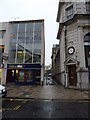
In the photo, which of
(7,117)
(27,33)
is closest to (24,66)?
(27,33)

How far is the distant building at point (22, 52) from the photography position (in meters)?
22.5

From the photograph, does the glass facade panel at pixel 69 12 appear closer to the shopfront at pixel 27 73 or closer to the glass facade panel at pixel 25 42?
the glass facade panel at pixel 25 42

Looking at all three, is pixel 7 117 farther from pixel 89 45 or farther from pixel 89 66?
pixel 89 45

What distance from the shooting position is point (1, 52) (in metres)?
23.8

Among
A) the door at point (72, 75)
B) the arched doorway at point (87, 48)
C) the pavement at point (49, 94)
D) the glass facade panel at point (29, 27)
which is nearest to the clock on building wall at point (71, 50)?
the arched doorway at point (87, 48)

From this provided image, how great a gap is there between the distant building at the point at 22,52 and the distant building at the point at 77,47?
15.5 ft

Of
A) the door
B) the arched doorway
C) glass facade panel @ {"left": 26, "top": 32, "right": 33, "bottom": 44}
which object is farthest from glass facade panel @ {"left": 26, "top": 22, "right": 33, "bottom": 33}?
Answer: the arched doorway

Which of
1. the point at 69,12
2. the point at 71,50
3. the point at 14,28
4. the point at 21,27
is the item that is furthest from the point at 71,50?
the point at 14,28

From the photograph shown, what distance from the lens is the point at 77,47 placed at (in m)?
18.8

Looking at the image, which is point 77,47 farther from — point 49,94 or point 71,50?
point 49,94

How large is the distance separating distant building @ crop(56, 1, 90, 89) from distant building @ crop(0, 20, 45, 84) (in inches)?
186

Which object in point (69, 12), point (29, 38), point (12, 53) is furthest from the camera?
point (29, 38)

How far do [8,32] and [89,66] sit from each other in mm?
15372

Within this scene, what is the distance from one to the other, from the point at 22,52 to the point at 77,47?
378 inches
